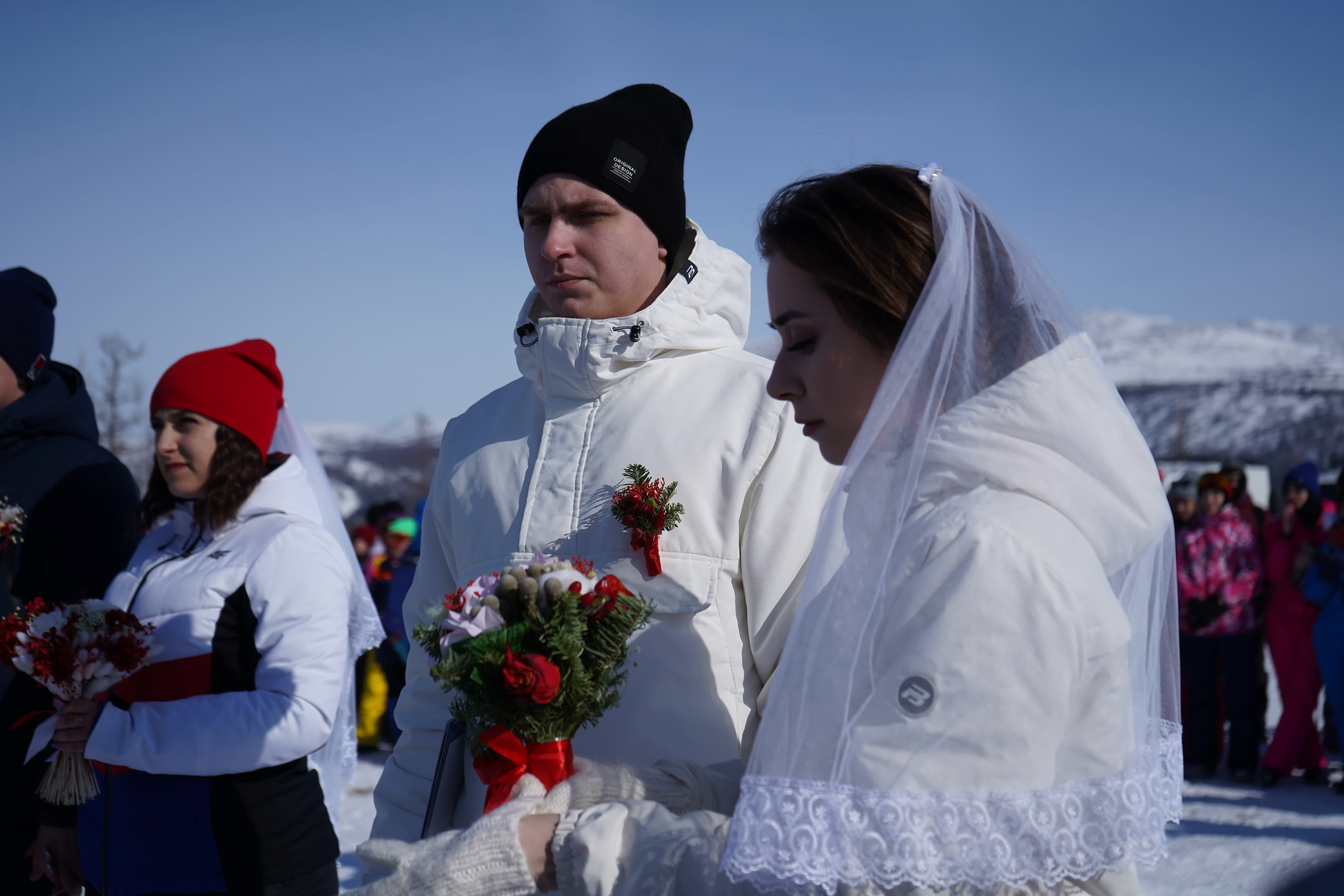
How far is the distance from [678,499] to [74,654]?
1.85 m

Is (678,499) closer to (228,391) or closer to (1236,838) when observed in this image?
(228,391)

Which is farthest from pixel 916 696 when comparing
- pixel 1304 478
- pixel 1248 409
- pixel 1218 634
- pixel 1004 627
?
pixel 1248 409

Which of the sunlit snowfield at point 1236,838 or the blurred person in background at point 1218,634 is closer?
the sunlit snowfield at point 1236,838

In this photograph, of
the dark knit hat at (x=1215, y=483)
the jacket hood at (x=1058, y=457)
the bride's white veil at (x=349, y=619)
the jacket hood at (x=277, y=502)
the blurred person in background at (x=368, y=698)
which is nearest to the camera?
the jacket hood at (x=1058, y=457)

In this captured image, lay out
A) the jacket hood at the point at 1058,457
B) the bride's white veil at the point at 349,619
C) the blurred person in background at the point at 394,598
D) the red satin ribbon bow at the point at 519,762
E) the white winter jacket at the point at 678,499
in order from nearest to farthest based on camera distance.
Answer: the jacket hood at the point at 1058,457
the red satin ribbon bow at the point at 519,762
the white winter jacket at the point at 678,499
the bride's white veil at the point at 349,619
the blurred person in background at the point at 394,598

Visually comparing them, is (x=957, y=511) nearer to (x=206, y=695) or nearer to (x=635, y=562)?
(x=635, y=562)

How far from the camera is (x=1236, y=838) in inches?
244

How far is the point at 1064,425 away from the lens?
154cm

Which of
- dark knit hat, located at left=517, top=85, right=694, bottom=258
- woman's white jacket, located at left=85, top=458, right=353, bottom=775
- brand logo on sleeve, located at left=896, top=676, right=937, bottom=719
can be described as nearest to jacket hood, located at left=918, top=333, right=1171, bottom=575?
brand logo on sleeve, located at left=896, top=676, right=937, bottom=719

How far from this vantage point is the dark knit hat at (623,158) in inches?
95.3

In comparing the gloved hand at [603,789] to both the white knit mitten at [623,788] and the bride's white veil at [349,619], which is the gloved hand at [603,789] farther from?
the bride's white veil at [349,619]

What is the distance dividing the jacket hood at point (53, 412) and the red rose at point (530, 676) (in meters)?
2.96

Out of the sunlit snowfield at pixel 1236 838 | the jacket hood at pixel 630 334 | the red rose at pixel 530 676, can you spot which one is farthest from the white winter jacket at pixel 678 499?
the sunlit snowfield at pixel 1236 838

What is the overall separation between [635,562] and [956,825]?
1.01 meters
